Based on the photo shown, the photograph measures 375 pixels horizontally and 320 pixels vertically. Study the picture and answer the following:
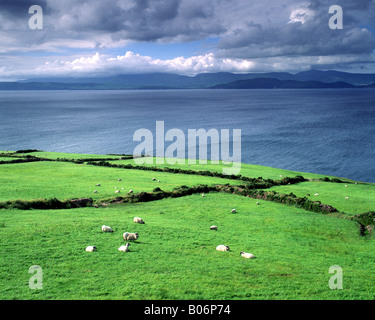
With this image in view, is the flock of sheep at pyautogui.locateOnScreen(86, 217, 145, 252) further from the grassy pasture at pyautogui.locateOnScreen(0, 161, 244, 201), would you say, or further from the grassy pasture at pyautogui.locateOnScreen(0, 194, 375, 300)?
the grassy pasture at pyautogui.locateOnScreen(0, 161, 244, 201)

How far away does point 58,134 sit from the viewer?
126 m

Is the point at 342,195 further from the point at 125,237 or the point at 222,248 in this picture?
the point at 125,237

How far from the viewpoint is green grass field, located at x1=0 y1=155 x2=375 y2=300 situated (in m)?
11.8

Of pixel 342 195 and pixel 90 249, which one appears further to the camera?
pixel 342 195

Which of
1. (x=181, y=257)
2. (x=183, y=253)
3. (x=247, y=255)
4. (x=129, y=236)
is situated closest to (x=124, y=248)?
(x=129, y=236)

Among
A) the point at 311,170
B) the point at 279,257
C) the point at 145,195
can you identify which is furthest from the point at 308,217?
the point at 311,170

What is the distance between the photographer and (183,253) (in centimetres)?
1548

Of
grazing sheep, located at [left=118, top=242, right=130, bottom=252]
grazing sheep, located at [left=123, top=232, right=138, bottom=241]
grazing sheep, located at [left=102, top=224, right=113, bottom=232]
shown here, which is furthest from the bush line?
grazing sheep, located at [left=118, top=242, right=130, bottom=252]

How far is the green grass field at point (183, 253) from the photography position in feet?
38.8

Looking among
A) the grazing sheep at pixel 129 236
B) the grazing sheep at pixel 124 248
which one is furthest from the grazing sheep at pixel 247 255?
the grazing sheep at pixel 124 248

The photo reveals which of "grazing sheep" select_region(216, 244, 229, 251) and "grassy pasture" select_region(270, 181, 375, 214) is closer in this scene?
"grazing sheep" select_region(216, 244, 229, 251)

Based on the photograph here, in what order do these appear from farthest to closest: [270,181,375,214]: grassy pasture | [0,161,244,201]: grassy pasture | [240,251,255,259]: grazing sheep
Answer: [270,181,375,214]: grassy pasture < [0,161,244,201]: grassy pasture < [240,251,255,259]: grazing sheep

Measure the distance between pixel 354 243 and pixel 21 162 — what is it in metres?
49.3
